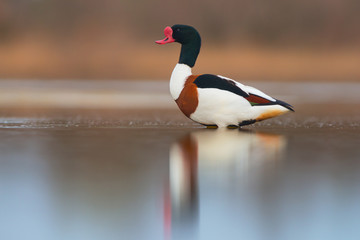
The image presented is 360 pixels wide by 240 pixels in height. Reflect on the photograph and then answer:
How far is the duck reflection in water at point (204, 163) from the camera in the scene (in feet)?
7.48

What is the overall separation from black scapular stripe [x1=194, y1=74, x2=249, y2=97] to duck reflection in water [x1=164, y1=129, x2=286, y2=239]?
0.31 m

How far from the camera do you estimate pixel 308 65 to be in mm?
29516

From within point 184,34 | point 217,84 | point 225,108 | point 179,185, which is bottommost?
point 179,185

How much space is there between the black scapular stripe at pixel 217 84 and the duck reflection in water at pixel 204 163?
305 millimetres

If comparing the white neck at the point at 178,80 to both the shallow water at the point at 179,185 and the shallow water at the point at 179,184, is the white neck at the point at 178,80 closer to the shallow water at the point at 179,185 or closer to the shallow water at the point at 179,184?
the shallow water at the point at 179,184

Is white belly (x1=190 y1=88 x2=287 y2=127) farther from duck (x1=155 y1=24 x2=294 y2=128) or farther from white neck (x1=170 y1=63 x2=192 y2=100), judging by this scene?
white neck (x1=170 y1=63 x2=192 y2=100)

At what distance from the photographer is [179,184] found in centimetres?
282

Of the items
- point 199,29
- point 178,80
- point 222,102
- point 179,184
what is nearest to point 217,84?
point 222,102

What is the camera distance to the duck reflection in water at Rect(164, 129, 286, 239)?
2.28 m

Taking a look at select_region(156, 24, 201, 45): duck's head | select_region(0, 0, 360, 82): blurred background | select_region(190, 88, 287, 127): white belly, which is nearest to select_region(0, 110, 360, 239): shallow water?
select_region(190, 88, 287, 127): white belly

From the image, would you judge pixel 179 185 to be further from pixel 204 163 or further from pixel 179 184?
pixel 204 163

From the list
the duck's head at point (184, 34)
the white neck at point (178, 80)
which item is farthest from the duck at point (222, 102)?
the duck's head at point (184, 34)

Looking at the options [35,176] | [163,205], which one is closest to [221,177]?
[163,205]

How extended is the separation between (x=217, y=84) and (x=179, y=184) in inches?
96.1
